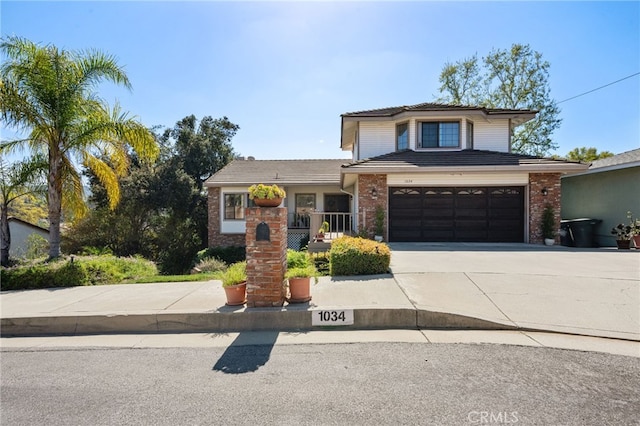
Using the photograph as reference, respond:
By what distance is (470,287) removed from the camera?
6.27 m

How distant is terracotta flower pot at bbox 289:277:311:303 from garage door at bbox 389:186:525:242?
310 inches

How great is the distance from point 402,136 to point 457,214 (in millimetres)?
4570

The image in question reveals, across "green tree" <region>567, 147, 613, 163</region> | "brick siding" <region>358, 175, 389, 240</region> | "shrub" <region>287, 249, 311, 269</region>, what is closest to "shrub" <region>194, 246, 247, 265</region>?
"brick siding" <region>358, 175, 389, 240</region>

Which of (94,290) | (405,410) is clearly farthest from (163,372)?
(94,290)

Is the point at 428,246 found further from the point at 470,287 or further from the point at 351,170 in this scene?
the point at 470,287

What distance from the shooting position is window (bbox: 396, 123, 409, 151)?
48.3 ft

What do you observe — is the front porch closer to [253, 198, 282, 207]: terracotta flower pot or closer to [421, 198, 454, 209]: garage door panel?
[421, 198, 454, 209]: garage door panel

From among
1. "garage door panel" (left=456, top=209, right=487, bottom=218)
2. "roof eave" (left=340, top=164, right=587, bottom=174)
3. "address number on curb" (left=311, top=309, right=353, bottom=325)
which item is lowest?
"address number on curb" (left=311, top=309, right=353, bottom=325)

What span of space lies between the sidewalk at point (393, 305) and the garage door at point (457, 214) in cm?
495

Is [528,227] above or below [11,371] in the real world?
above

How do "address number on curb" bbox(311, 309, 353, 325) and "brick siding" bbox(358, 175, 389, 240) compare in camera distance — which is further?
"brick siding" bbox(358, 175, 389, 240)

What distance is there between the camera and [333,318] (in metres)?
5.02

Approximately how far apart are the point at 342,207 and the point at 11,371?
15.9m

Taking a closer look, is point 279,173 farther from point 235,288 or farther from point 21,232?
point 235,288
